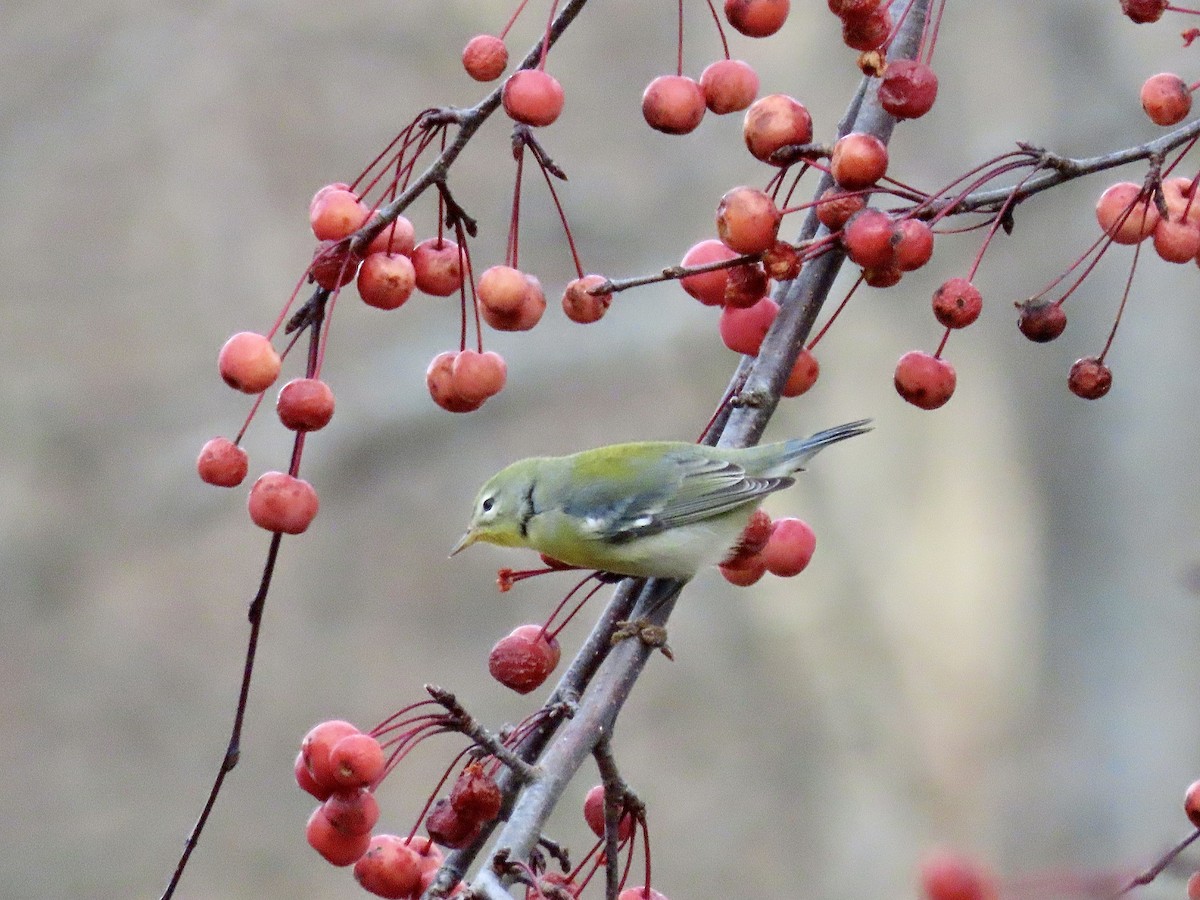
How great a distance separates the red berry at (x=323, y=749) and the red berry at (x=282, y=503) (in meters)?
0.25

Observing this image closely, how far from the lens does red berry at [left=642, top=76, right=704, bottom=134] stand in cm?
208

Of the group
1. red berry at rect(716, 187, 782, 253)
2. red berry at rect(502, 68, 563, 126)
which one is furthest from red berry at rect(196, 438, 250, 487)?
red berry at rect(716, 187, 782, 253)

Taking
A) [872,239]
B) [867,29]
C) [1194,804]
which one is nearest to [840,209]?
[872,239]

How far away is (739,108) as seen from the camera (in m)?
2.20

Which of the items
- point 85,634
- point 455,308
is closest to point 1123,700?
point 455,308

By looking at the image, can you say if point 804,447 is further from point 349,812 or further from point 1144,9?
point 349,812

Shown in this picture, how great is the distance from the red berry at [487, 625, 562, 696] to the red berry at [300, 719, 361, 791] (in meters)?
0.30

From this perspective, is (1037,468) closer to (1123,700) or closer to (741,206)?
(1123,700)

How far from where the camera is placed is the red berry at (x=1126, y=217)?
1945 mm

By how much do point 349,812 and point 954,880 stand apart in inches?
32.2

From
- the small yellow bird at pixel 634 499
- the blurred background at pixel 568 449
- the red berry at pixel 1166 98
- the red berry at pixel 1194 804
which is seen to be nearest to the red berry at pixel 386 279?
the small yellow bird at pixel 634 499

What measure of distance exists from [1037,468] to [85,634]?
5799 mm

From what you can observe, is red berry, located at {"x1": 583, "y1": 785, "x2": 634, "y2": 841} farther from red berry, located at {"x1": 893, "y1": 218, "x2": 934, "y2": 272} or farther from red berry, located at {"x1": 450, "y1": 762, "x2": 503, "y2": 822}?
red berry, located at {"x1": 893, "y1": 218, "x2": 934, "y2": 272}

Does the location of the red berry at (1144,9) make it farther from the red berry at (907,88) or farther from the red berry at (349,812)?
the red berry at (349,812)
